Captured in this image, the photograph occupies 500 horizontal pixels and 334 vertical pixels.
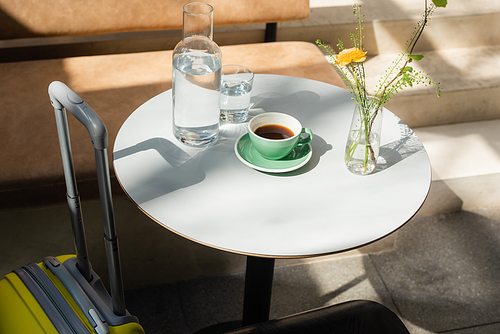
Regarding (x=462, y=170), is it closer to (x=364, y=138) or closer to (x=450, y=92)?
(x=450, y=92)

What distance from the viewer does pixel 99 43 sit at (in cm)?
205

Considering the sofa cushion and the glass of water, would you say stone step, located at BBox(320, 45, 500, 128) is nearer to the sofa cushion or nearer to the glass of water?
the sofa cushion

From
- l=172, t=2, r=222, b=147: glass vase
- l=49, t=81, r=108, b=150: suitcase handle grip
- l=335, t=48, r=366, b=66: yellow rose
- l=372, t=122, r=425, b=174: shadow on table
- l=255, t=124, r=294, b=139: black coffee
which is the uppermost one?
l=335, t=48, r=366, b=66: yellow rose

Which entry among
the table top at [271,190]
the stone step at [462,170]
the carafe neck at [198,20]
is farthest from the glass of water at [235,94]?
the stone step at [462,170]

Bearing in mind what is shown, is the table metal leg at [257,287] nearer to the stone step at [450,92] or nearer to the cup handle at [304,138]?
the cup handle at [304,138]

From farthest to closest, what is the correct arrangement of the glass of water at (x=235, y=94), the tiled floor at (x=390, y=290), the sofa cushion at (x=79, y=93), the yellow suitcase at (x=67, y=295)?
the tiled floor at (x=390, y=290)
the sofa cushion at (x=79, y=93)
the glass of water at (x=235, y=94)
the yellow suitcase at (x=67, y=295)

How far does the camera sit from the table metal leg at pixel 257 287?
48.5 inches

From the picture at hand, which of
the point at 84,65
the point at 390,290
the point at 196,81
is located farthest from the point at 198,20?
the point at 390,290

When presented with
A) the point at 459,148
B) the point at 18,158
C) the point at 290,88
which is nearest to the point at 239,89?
the point at 290,88

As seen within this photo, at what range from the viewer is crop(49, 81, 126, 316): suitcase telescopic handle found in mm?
685

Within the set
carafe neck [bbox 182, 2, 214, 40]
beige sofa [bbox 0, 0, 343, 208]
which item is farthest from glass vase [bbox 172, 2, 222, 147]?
beige sofa [bbox 0, 0, 343, 208]

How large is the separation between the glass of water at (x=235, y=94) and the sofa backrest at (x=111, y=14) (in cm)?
78

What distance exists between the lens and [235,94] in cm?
121

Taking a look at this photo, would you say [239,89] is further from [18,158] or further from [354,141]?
[18,158]
